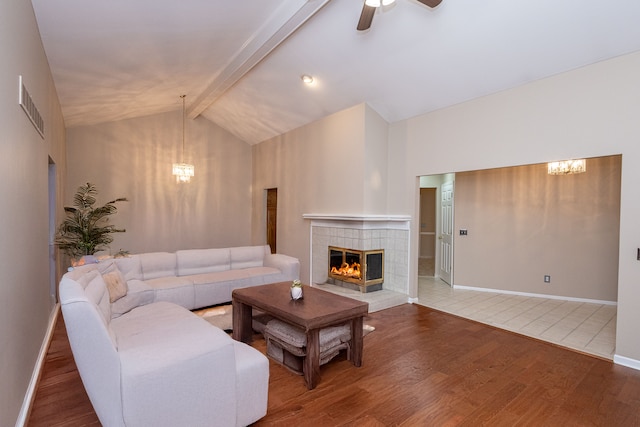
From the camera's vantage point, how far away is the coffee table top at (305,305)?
2.58 metres

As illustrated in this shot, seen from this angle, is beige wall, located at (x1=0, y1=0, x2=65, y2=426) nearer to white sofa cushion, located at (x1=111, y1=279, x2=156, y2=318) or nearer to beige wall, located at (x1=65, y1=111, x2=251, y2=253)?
white sofa cushion, located at (x1=111, y1=279, x2=156, y2=318)

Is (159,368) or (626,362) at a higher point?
(159,368)

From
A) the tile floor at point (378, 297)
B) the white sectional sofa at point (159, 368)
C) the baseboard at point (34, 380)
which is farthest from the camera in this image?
the tile floor at point (378, 297)

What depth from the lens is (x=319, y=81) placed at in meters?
4.70

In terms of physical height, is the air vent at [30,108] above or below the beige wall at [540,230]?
above

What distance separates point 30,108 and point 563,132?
490cm

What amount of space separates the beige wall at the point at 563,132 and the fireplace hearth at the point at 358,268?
1.47m

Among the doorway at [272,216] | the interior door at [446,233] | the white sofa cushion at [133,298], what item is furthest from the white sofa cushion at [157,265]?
the interior door at [446,233]

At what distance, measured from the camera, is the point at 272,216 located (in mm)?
7590

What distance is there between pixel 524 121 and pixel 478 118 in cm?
56

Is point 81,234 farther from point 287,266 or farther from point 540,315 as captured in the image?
point 540,315

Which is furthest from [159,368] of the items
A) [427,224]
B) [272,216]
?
[427,224]

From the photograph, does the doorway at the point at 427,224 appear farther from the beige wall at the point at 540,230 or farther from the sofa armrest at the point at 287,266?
the sofa armrest at the point at 287,266

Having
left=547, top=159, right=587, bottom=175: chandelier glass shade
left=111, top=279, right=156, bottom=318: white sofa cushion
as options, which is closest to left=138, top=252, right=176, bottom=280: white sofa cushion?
left=111, top=279, right=156, bottom=318: white sofa cushion
